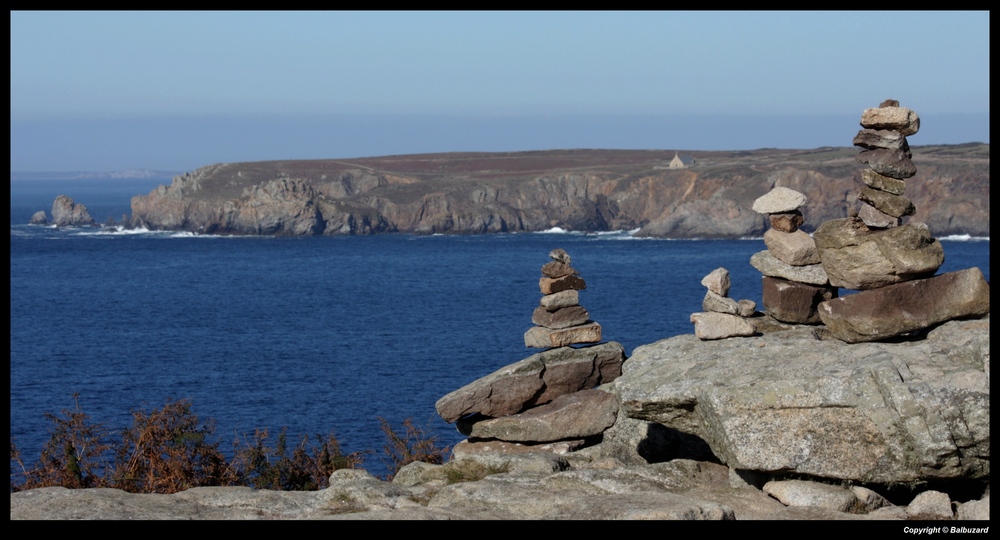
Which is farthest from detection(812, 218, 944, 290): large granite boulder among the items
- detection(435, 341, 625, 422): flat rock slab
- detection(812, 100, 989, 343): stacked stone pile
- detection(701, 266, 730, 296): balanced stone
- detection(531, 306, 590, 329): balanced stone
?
detection(531, 306, 590, 329): balanced stone

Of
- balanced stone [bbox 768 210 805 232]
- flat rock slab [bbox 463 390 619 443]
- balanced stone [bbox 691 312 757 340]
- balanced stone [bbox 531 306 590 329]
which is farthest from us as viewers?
balanced stone [bbox 531 306 590 329]

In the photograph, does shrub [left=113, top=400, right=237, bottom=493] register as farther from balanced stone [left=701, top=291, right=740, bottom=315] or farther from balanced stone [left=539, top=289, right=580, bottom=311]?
balanced stone [left=701, top=291, right=740, bottom=315]

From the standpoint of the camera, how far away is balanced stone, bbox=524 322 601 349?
22531 mm

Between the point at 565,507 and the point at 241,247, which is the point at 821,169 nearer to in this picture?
the point at 241,247

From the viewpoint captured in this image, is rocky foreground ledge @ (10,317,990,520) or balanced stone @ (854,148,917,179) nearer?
rocky foreground ledge @ (10,317,990,520)

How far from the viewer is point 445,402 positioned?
21.5 metres

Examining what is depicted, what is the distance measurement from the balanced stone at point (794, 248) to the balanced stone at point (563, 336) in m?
4.44

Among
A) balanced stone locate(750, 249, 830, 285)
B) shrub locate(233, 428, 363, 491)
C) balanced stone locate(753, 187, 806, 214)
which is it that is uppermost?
balanced stone locate(753, 187, 806, 214)

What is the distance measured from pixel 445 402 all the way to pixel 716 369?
6321mm

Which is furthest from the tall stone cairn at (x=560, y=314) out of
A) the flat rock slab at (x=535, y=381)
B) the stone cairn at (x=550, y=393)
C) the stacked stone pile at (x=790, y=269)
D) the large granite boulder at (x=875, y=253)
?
the large granite boulder at (x=875, y=253)

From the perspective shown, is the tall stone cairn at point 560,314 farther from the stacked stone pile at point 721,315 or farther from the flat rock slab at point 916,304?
the flat rock slab at point 916,304

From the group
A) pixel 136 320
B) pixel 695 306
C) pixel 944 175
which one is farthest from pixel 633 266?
pixel 944 175

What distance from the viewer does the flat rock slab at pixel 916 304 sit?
1655cm

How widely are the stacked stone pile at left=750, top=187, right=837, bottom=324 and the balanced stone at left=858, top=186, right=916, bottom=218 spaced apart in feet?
4.90
